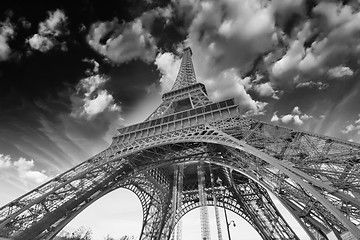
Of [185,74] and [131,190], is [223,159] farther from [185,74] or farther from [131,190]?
[185,74]

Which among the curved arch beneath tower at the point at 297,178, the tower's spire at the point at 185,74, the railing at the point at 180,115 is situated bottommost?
the curved arch beneath tower at the point at 297,178

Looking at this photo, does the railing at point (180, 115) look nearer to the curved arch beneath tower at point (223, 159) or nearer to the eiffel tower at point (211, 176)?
the eiffel tower at point (211, 176)

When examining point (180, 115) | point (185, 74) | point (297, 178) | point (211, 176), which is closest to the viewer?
point (297, 178)

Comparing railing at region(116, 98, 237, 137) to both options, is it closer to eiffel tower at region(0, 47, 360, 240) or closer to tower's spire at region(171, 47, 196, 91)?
eiffel tower at region(0, 47, 360, 240)

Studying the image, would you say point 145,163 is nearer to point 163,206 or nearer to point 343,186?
point 163,206

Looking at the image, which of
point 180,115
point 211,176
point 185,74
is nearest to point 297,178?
point 211,176

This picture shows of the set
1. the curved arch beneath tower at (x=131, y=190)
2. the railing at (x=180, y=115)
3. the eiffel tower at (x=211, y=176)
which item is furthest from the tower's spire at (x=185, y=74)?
the curved arch beneath tower at (x=131, y=190)
